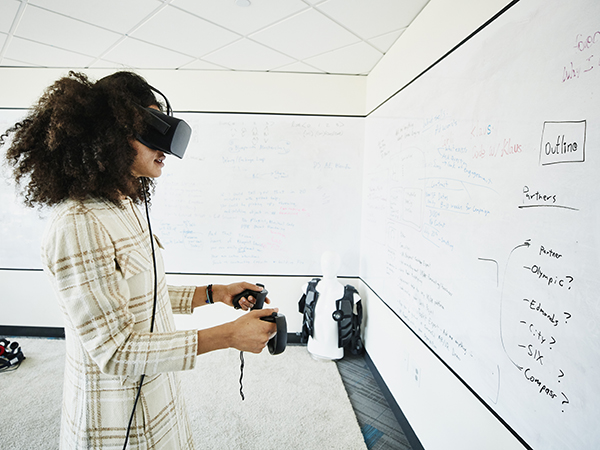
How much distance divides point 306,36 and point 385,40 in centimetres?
51

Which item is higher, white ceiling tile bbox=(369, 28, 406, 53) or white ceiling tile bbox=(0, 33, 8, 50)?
white ceiling tile bbox=(0, 33, 8, 50)

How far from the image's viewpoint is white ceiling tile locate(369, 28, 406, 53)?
195 cm

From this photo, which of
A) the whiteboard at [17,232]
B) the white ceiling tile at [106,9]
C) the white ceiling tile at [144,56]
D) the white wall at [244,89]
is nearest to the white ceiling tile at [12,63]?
the white wall at [244,89]

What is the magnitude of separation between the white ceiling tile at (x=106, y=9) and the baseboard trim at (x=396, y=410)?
2668mm

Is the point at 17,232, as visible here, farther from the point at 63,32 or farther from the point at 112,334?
the point at 112,334

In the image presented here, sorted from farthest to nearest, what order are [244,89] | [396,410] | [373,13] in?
[244,89] → [396,410] → [373,13]

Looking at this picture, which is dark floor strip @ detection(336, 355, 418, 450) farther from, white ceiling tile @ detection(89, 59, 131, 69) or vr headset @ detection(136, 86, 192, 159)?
white ceiling tile @ detection(89, 59, 131, 69)

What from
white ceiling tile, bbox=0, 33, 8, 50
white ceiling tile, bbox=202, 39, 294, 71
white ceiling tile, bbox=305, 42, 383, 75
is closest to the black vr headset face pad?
white ceiling tile, bbox=202, 39, 294, 71

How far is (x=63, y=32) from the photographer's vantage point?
2020mm

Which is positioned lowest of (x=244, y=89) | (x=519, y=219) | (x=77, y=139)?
(x=519, y=219)

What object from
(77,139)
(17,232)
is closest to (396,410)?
(77,139)

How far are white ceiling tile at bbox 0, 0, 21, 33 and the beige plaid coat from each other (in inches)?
68.6

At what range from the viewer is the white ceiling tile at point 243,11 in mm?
1671

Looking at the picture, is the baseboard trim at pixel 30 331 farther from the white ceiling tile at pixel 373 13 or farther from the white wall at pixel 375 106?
the white ceiling tile at pixel 373 13
